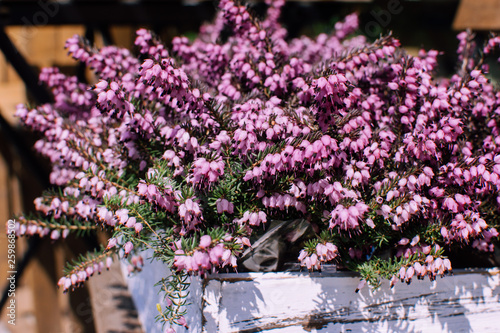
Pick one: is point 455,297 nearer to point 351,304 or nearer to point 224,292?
point 351,304

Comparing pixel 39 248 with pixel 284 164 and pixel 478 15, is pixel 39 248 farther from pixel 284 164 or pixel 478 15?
pixel 478 15

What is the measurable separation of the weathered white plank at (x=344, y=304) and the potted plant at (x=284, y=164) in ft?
0.32

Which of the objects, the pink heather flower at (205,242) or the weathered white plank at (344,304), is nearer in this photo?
the pink heather flower at (205,242)

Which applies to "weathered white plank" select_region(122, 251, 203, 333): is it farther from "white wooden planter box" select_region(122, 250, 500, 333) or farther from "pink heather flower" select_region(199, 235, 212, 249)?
"pink heather flower" select_region(199, 235, 212, 249)

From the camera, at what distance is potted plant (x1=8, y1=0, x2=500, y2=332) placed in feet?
4.75

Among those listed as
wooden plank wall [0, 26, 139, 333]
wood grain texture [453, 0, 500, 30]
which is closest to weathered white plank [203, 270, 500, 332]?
wood grain texture [453, 0, 500, 30]

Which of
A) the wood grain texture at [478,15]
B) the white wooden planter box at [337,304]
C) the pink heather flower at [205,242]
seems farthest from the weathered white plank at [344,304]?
the wood grain texture at [478,15]

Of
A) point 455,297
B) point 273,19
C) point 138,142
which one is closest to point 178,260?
point 138,142

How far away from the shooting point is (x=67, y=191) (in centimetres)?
196

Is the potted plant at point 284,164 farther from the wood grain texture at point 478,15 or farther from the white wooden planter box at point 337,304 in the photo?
the wood grain texture at point 478,15

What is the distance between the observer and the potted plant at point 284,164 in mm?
1449

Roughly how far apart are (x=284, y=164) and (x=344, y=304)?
701 millimetres

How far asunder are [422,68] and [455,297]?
1.04 m

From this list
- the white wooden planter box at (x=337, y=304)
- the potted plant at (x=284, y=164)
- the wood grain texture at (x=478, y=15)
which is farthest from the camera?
the wood grain texture at (x=478, y=15)
